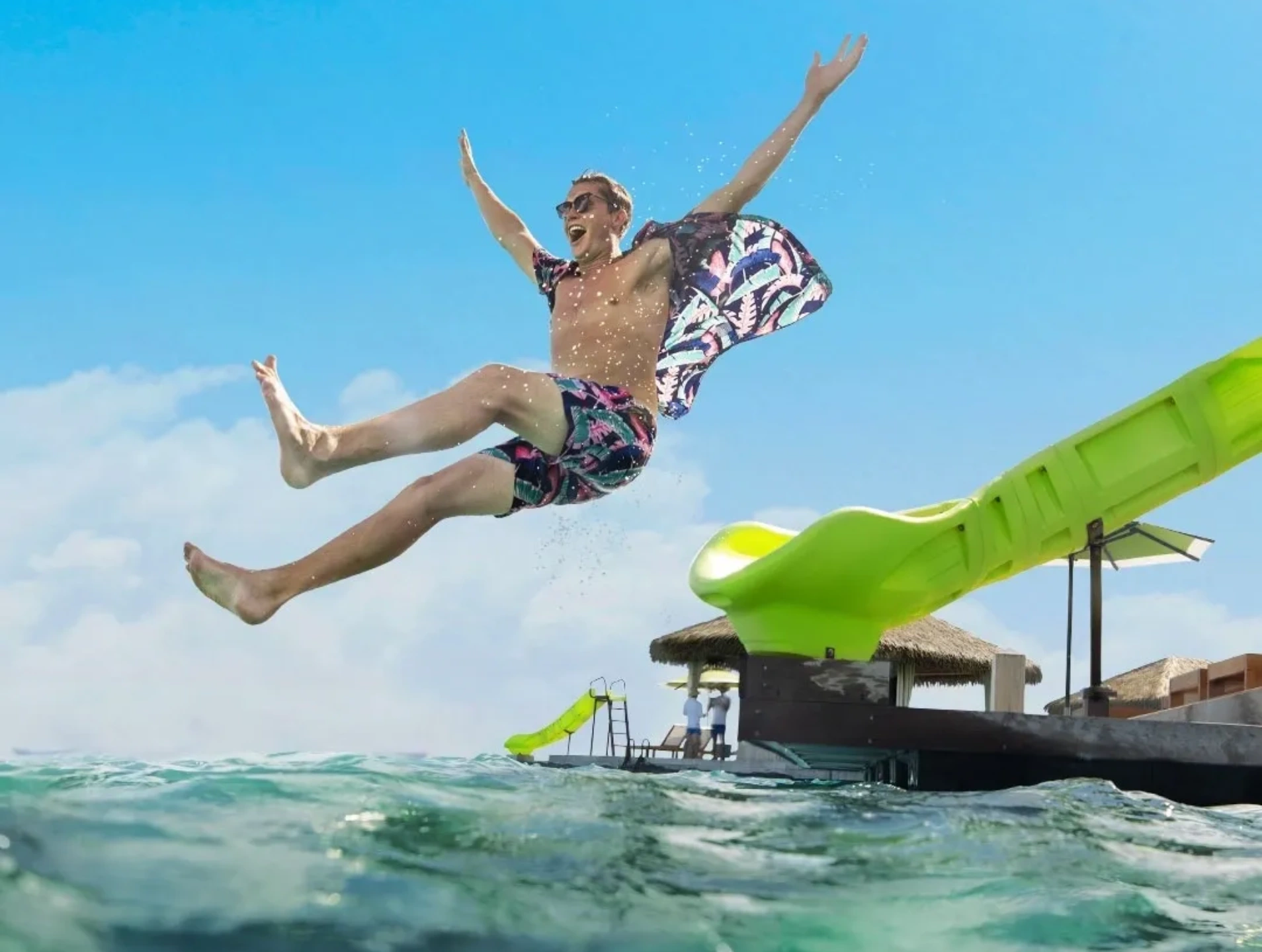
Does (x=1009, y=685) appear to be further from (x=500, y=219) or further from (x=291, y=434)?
(x=291, y=434)

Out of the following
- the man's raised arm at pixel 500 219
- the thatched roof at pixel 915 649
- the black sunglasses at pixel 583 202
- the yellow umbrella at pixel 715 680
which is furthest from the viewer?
the yellow umbrella at pixel 715 680

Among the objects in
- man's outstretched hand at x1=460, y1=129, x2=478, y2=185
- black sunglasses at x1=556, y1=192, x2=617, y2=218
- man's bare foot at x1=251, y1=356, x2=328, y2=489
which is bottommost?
man's bare foot at x1=251, y1=356, x2=328, y2=489

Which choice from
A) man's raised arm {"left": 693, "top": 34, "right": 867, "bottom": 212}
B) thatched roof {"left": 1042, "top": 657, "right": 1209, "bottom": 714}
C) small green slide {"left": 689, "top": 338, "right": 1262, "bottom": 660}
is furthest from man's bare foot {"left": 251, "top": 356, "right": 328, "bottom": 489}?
thatched roof {"left": 1042, "top": 657, "right": 1209, "bottom": 714}

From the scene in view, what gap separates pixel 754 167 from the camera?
5.19 meters

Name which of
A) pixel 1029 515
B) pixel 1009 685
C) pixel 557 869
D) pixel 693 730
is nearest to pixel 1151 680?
pixel 693 730

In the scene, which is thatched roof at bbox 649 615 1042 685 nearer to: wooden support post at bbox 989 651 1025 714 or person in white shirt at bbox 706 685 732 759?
person in white shirt at bbox 706 685 732 759

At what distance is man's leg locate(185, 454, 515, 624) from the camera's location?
4047mm

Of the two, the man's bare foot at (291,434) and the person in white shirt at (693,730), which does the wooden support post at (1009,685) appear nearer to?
the man's bare foot at (291,434)

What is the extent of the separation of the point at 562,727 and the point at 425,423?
1655 cm

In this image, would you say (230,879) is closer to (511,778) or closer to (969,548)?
(511,778)

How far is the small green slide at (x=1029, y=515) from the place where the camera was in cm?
583

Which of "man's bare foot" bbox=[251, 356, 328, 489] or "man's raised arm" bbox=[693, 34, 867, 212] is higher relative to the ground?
"man's raised arm" bbox=[693, 34, 867, 212]

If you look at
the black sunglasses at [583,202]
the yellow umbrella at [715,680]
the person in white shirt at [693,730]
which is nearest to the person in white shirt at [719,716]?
the person in white shirt at [693,730]

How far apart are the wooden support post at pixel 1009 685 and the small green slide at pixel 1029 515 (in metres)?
1.08
